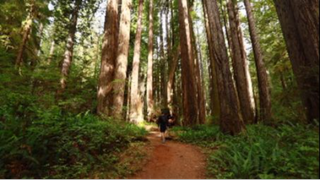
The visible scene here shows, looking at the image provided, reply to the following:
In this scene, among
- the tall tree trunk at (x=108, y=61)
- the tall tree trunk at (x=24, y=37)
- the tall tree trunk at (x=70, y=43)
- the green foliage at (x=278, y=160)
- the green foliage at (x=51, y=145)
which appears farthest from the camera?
the tall tree trunk at (x=70, y=43)

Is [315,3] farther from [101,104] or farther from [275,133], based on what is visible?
[101,104]

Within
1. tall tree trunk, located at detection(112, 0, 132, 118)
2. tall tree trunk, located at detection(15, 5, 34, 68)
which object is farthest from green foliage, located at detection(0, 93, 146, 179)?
tall tree trunk, located at detection(15, 5, 34, 68)

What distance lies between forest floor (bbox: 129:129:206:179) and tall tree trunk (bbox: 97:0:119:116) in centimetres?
442

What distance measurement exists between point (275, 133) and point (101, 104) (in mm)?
7445

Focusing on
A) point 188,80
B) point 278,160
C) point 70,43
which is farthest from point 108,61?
point 278,160

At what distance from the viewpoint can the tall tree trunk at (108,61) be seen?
9.61 meters

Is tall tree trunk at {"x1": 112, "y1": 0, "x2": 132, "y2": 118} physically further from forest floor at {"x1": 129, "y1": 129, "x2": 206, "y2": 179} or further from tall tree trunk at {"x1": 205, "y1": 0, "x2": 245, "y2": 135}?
tall tree trunk at {"x1": 205, "y1": 0, "x2": 245, "y2": 135}

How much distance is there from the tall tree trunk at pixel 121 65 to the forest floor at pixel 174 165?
12.7 ft

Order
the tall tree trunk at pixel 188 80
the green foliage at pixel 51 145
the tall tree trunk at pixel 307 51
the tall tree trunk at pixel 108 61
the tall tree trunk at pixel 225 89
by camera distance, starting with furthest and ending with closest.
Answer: the tall tree trunk at pixel 188 80 → the tall tree trunk at pixel 108 61 → the tall tree trunk at pixel 225 89 → the tall tree trunk at pixel 307 51 → the green foliage at pixel 51 145

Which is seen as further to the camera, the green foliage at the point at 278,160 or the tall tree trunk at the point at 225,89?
the tall tree trunk at the point at 225,89

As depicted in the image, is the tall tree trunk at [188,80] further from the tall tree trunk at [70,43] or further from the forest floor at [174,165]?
the tall tree trunk at [70,43]

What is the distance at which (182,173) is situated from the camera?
4.29 metres

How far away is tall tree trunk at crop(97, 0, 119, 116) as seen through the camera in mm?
9609

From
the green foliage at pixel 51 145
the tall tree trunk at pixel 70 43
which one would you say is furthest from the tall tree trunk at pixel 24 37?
the green foliage at pixel 51 145
